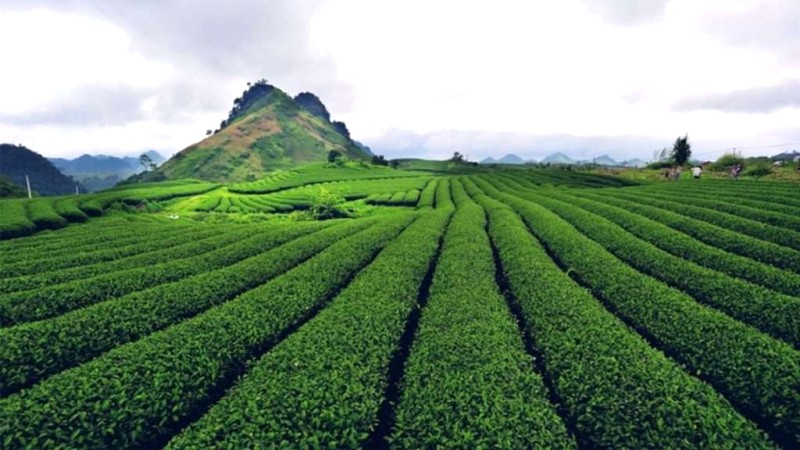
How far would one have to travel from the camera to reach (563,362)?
34.4 feet

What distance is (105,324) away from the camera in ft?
41.3

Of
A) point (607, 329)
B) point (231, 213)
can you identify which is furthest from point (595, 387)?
point (231, 213)

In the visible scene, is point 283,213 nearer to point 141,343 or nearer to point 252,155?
point 141,343

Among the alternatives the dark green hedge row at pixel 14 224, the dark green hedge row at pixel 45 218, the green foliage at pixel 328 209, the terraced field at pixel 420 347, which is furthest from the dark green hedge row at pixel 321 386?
the dark green hedge row at pixel 45 218

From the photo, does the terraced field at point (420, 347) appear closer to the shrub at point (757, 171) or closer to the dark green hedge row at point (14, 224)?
the dark green hedge row at point (14, 224)

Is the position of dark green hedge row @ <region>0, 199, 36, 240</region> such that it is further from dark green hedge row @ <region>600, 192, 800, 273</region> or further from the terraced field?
dark green hedge row @ <region>600, 192, 800, 273</region>

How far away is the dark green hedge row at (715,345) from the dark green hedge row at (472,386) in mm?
4339

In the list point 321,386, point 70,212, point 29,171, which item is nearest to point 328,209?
point 70,212

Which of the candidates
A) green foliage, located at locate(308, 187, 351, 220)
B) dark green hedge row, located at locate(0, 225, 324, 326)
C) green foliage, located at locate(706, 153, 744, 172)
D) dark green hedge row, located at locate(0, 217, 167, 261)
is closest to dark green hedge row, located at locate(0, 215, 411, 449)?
dark green hedge row, located at locate(0, 225, 324, 326)

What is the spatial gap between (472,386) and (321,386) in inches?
A: 135

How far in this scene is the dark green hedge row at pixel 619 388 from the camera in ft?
26.2

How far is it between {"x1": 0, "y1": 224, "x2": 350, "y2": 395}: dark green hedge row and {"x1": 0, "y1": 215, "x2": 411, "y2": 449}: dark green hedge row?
1.55 metres

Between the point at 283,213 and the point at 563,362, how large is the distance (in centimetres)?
5664

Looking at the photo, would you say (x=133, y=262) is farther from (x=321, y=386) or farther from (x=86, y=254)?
(x=321, y=386)
